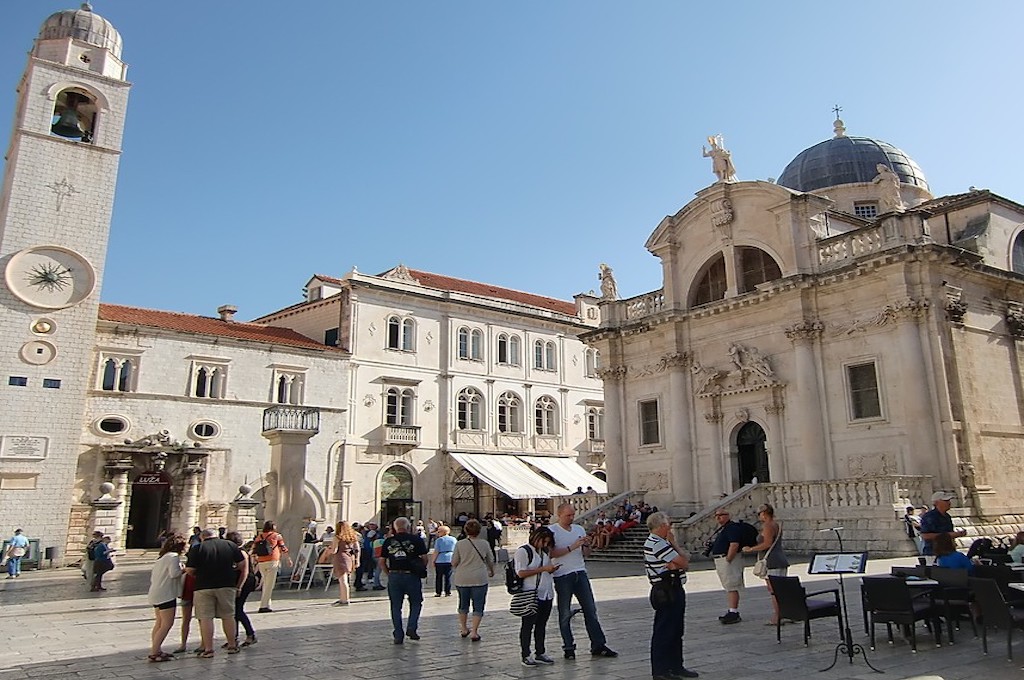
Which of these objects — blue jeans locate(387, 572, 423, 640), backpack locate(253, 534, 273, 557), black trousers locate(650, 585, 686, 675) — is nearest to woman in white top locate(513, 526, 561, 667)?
black trousers locate(650, 585, 686, 675)

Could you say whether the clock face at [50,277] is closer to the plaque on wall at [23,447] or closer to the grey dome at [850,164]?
the plaque on wall at [23,447]

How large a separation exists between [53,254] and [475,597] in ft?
83.8

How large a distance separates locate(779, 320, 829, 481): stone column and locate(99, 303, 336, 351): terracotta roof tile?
20750mm

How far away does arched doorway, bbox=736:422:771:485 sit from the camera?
2425cm

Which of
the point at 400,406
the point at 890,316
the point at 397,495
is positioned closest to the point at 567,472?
the point at 397,495

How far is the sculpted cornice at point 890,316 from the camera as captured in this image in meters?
20.4

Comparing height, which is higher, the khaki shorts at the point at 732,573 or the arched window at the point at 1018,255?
the arched window at the point at 1018,255

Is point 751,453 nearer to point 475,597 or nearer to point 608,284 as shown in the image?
point 608,284

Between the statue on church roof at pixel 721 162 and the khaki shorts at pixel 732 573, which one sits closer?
the khaki shorts at pixel 732 573

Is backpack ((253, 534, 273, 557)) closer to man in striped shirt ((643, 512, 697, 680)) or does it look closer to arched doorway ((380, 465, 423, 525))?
man in striped shirt ((643, 512, 697, 680))

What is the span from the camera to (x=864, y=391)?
21672 mm

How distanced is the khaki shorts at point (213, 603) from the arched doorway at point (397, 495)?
2709 centimetres

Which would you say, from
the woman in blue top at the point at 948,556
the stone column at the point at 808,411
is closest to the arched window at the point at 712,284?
the stone column at the point at 808,411

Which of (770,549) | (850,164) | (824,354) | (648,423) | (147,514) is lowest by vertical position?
(770,549)
